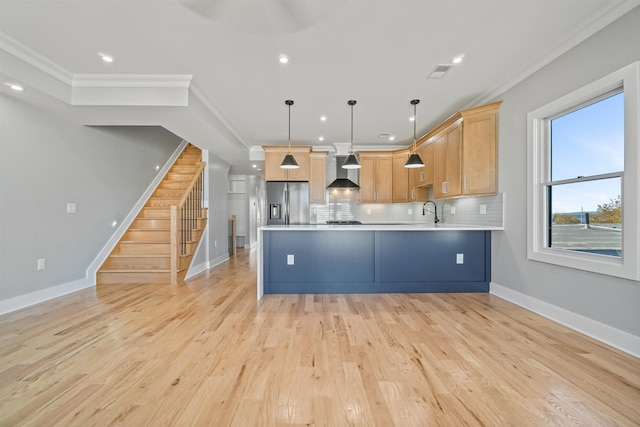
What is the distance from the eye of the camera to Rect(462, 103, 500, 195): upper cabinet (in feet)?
11.2

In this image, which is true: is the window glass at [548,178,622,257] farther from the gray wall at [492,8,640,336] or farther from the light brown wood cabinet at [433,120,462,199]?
the light brown wood cabinet at [433,120,462,199]

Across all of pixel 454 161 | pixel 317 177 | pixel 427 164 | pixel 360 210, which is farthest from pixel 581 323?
pixel 317 177

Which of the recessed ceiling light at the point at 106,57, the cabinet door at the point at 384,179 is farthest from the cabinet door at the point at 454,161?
the recessed ceiling light at the point at 106,57

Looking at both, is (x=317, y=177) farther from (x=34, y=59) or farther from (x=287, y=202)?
(x=34, y=59)

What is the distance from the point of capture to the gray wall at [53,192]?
9.84 feet

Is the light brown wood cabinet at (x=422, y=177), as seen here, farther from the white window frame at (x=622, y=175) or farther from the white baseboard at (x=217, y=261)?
the white baseboard at (x=217, y=261)

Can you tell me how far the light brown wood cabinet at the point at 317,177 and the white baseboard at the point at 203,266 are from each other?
2.41 metres

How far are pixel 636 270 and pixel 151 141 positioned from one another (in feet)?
22.4

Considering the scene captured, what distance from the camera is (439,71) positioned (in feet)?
9.61

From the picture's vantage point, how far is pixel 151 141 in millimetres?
5363

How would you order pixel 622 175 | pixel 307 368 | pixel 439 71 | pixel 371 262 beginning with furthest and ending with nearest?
pixel 371 262 < pixel 439 71 < pixel 622 175 < pixel 307 368

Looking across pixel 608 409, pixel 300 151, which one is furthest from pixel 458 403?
pixel 300 151

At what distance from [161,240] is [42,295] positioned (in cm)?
166

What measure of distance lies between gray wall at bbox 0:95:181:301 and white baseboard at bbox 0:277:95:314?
6cm
